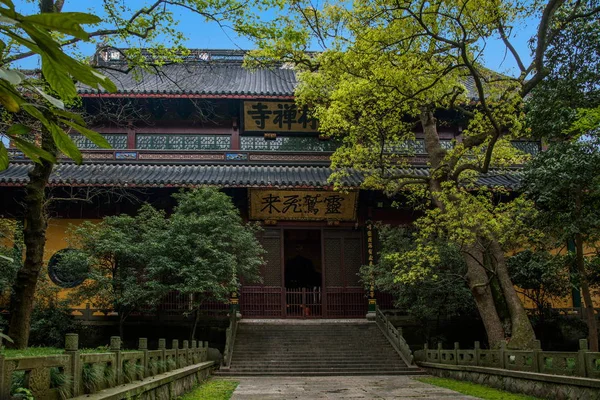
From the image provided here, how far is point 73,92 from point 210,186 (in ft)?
41.6

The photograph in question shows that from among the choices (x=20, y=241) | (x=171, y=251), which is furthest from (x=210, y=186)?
(x=20, y=241)

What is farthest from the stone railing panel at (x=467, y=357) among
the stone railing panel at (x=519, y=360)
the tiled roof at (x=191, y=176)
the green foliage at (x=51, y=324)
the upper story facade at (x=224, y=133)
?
the green foliage at (x=51, y=324)

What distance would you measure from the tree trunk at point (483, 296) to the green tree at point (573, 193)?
1.51 m

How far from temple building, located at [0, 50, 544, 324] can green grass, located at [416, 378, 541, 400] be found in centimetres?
489

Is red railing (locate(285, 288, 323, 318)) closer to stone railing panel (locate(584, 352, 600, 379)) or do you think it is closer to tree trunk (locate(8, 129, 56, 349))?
tree trunk (locate(8, 129, 56, 349))

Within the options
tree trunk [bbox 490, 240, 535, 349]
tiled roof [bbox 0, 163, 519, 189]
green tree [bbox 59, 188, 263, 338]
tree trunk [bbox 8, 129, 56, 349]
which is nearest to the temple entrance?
tiled roof [bbox 0, 163, 519, 189]

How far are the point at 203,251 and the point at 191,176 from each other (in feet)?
11.0

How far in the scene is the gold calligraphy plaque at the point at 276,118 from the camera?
1638 centimetres

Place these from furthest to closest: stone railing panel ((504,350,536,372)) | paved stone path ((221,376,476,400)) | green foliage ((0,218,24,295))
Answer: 1. green foliage ((0,218,24,295))
2. stone railing panel ((504,350,536,372))
3. paved stone path ((221,376,476,400))

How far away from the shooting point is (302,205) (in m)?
15.5

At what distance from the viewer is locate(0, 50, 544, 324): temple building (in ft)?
48.4

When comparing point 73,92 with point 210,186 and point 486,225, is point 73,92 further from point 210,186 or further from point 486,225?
point 210,186

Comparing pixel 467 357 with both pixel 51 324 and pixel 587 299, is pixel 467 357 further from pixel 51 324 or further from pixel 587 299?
pixel 51 324

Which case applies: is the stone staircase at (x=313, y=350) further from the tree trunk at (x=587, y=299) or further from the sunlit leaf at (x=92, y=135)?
the sunlit leaf at (x=92, y=135)
